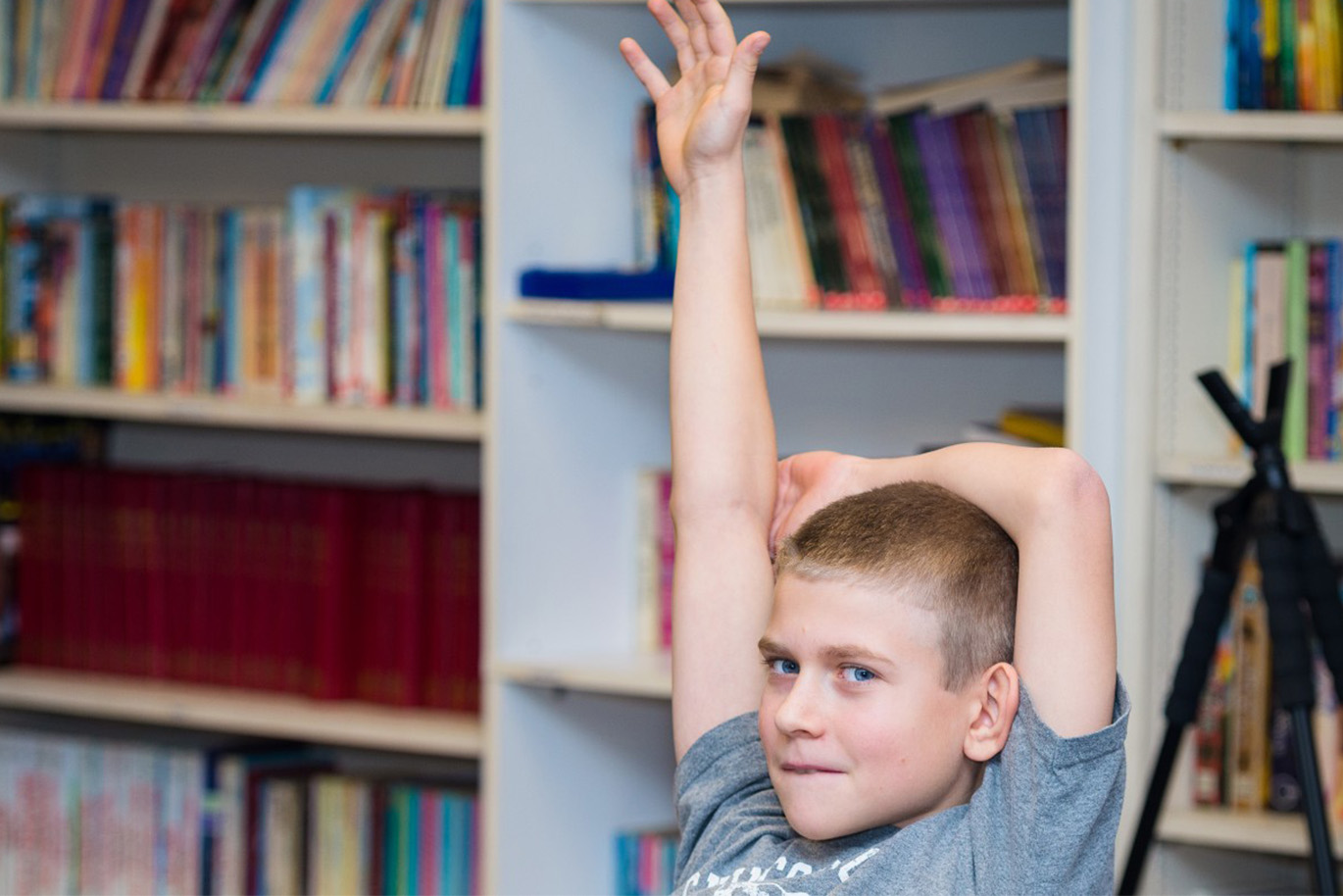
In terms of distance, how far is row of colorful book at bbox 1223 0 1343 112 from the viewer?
6.59 ft

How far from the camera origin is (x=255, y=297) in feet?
8.21

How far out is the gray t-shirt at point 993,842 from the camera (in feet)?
3.42

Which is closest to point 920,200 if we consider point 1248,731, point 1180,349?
point 1180,349

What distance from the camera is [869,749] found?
1.07 meters

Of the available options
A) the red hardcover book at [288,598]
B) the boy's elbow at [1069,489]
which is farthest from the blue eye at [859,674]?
the red hardcover book at [288,598]

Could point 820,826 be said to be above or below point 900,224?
below

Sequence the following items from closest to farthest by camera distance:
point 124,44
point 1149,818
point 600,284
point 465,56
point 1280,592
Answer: point 1280,592, point 1149,818, point 600,284, point 465,56, point 124,44

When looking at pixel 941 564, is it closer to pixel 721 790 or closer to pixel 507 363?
pixel 721 790

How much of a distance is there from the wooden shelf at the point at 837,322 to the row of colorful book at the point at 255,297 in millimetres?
199

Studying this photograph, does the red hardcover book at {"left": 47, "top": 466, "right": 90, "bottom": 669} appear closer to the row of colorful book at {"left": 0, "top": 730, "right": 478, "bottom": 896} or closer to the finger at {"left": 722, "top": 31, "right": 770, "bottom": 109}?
the row of colorful book at {"left": 0, "top": 730, "right": 478, "bottom": 896}

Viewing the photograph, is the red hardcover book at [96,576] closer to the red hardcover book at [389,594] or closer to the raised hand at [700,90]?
the red hardcover book at [389,594]

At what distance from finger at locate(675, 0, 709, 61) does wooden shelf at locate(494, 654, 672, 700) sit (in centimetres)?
108

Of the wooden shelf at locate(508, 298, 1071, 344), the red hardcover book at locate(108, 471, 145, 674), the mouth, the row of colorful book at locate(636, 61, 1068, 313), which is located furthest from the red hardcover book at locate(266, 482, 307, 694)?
the mouth

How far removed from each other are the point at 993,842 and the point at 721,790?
0.81ft
